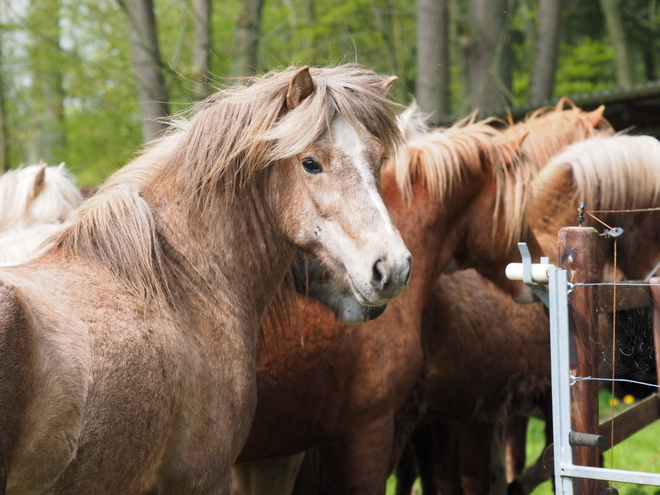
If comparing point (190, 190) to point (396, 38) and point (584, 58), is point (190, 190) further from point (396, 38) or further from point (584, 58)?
point (584, 58)

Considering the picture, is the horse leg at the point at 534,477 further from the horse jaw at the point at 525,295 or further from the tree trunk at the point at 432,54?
the tree trunk at the point at 432,54

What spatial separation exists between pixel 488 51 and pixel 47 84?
994 cm

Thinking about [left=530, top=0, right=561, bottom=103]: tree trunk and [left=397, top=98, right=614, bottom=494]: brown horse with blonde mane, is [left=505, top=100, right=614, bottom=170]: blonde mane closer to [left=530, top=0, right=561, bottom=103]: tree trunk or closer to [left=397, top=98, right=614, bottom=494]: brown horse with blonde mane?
[left=397, top=98, right=614, bottom=494]: brown horse with blonde mane

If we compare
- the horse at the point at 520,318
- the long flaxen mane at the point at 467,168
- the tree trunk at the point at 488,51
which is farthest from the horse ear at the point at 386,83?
the tree trunk at the point at 488,51

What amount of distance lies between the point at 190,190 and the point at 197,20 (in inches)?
227

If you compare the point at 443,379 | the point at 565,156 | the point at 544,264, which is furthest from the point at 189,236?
the point at 565,156

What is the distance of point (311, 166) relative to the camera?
249cm

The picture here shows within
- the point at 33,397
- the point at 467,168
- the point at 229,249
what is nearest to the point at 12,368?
the point at 33,397

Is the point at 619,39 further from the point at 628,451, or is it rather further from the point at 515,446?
the point at 515,446

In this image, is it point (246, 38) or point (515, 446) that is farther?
point (246, 38)

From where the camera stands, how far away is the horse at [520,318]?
14.2ft

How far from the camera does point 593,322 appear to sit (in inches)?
96.3

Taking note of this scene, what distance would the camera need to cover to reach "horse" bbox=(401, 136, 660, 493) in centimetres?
433

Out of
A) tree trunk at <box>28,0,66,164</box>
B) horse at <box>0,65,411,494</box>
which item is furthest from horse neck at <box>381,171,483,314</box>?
tree trunk at <box>28,0,66,164</box>
